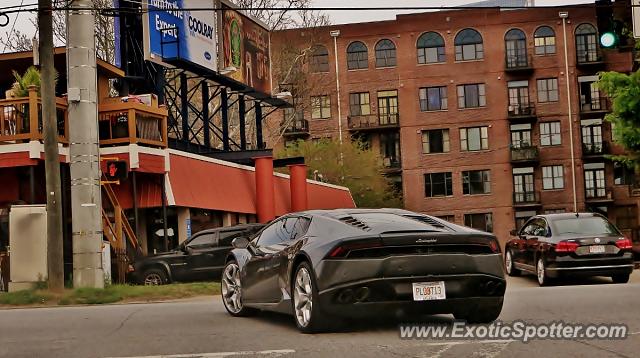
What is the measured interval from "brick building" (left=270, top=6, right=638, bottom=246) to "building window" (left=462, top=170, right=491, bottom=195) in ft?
0.24

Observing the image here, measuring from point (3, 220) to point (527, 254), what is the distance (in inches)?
536

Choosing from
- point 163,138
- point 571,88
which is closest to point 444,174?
point 571,88

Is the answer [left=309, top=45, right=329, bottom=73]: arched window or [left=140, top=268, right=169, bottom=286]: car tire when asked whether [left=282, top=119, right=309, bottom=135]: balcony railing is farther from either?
[left=140, top=268, right=169, bottom=286]: car tire

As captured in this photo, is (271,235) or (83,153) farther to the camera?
(83,153)

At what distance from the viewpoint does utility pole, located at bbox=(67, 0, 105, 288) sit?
58.6 ft

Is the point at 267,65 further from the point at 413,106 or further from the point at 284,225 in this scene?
the point at 284,225

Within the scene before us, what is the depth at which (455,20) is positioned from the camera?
69.4 meters

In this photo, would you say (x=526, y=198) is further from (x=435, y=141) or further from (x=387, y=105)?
(x=387, y=105)

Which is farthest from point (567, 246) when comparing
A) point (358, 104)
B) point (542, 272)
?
point (358, 104)

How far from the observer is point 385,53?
6956 cm

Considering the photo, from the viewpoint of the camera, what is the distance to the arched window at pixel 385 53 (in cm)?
6938

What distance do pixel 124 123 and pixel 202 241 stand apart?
385 centimetres

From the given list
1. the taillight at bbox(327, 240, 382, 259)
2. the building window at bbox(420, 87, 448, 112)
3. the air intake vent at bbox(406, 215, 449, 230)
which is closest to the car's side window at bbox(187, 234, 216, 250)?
the air intake vent at bbox(406, 215, 449, 230)

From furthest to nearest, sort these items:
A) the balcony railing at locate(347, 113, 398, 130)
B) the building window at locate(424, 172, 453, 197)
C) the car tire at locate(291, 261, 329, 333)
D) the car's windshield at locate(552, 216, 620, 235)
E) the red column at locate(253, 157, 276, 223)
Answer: the balcony railing at locate(347, 113, 398, 130) < the building window at locate(424, 172, 453, 197) < the red column at locate(253, 157, 276, 223) < the car's windshield at locate(552, 216, 620, 235) < the car tire at locate(291, 261, 329, 333)
